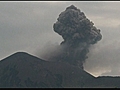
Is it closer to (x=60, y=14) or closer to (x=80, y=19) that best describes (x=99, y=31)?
(x=80, y=19)

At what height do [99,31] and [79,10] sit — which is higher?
[79,10]

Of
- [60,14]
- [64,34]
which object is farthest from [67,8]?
[64,34]

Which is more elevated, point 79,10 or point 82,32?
point 79,10

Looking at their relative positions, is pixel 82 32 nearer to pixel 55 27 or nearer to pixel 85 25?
pixel 85 25

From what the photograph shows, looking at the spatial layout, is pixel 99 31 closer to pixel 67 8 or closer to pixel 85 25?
pixel 85 25

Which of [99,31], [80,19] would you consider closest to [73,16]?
[80,19]

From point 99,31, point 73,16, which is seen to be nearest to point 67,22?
point 73,16

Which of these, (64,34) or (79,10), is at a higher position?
(79,10)
